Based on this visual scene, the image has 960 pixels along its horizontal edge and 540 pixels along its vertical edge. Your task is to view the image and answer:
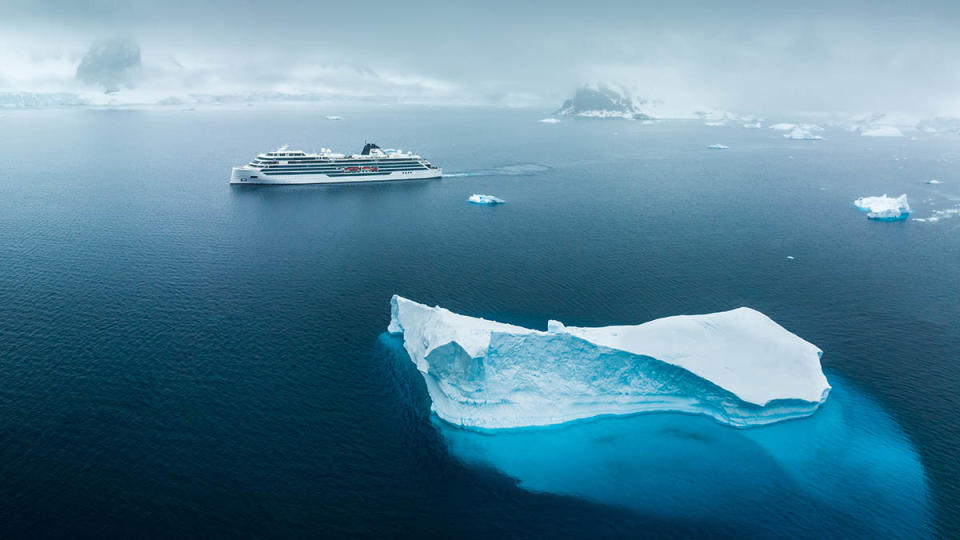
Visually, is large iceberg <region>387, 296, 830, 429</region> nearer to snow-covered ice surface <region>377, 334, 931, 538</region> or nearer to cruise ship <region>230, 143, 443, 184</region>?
snow-covered ice surface <region>377, 334, 931, 538</region>

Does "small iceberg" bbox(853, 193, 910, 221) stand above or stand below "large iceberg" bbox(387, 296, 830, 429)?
above

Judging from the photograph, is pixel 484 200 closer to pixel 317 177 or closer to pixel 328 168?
pixel 328 168

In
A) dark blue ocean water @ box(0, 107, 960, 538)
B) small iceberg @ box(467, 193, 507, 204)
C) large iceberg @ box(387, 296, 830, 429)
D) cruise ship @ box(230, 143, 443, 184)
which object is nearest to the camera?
dark blue ocean water @ box(0, 107, 960, 538)

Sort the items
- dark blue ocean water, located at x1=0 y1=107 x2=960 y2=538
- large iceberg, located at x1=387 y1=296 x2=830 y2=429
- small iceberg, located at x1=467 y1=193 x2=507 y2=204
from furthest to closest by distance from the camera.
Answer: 1. small iceberg, located at x1=467 y1=193 x2=507 y2=204
2. large iceberg, located at x1=387 y1=296 x2=830 y2=429
3. dark blue ocean water, located at x1=0 y1=107 x2=960 y2=538

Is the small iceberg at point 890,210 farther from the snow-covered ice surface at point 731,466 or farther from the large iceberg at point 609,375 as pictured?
the large iceberg at point 609,375

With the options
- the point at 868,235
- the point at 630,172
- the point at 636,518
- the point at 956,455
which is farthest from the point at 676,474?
the point at 630,172

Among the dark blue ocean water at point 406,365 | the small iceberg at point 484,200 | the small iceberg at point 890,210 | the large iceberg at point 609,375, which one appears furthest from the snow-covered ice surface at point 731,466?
the small iceberg at point 890,210

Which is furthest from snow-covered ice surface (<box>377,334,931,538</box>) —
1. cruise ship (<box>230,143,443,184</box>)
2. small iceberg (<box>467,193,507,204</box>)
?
cruise ship (<box>230,143,443,184</box>)

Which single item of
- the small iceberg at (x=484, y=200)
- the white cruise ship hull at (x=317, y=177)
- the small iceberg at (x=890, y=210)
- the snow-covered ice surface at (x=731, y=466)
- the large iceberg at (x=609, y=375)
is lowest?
the snow-covered ice surface at (x=731, y=466)
